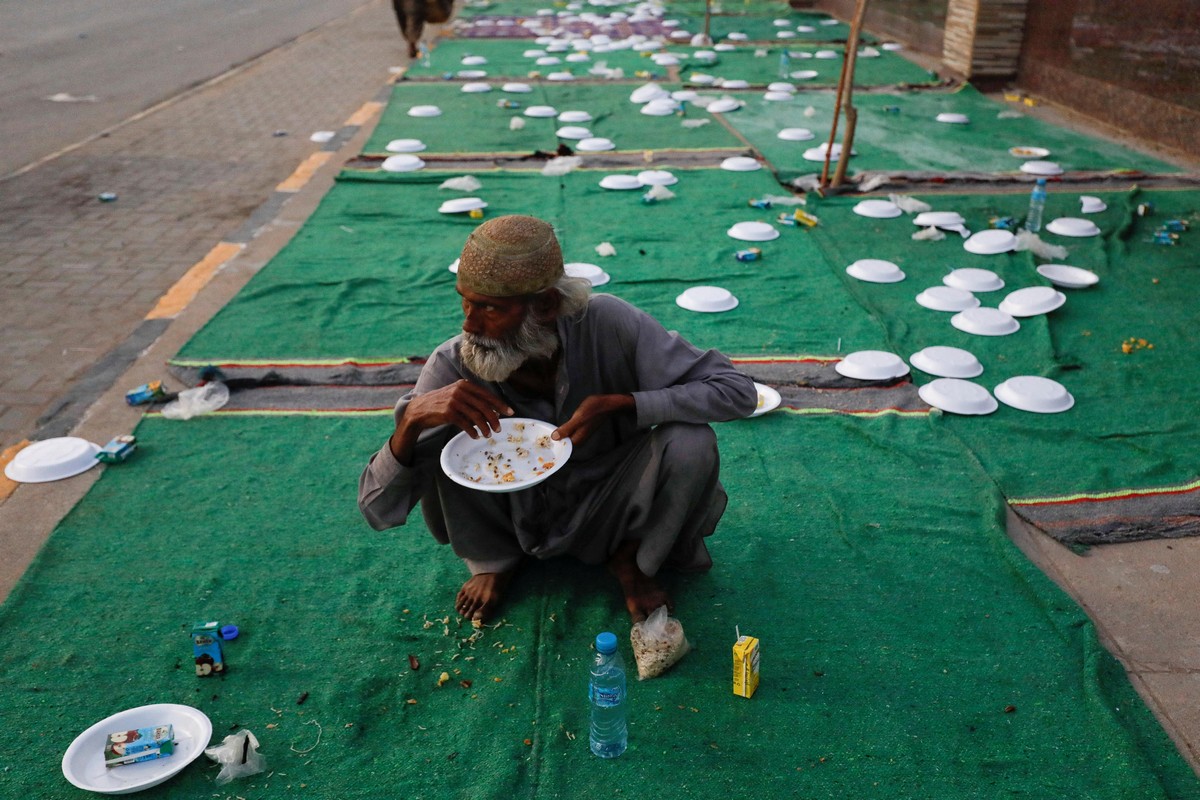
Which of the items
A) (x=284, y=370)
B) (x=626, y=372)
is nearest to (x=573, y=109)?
(x=284, y=370)

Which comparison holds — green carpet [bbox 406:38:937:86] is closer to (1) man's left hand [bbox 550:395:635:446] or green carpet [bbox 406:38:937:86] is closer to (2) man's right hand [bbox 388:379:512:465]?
(1) man's left hand [bbox 550:395:635:446]

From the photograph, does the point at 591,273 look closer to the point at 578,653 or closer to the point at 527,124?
the point at 578,653

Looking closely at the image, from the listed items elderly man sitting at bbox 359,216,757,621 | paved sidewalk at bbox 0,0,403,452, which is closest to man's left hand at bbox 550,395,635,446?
elderly man sitting at bbox 359,216,757,621

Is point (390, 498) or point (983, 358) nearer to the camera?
point (390, 498)

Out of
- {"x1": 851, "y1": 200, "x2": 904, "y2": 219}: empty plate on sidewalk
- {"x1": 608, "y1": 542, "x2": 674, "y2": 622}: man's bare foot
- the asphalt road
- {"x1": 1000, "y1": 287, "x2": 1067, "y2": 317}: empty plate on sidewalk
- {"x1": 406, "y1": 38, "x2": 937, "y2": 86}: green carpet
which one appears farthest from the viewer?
{"x1": 406, "y1": 38, "x2": 937, "y2": 86}: green carpet

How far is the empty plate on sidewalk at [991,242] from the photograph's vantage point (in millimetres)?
5512

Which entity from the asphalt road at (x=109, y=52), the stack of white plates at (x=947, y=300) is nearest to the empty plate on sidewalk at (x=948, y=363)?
the stack of white plates at (x=947, y=300)

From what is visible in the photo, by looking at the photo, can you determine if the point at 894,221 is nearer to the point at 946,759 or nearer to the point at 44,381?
the point at 946,759

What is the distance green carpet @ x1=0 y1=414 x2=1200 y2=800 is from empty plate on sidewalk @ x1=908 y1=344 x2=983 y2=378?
694mm

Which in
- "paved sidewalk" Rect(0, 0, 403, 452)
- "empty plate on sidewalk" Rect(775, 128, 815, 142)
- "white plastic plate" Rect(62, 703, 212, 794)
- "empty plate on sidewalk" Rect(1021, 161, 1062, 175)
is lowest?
"paved sidewalk" Rect(0, 0, 403, 452)

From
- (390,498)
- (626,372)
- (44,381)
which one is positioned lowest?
(44,381)

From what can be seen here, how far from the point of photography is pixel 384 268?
18.3ft

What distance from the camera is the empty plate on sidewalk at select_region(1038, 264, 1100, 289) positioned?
5086 millimetres

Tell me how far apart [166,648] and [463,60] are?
10586 millimetres
